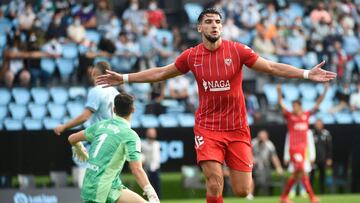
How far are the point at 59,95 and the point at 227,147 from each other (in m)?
12.4

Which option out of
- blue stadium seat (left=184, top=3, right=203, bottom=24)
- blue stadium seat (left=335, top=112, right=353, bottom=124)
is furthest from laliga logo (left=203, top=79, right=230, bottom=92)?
blue stadium seat (left=184, top=3, right=203, bottom=24)

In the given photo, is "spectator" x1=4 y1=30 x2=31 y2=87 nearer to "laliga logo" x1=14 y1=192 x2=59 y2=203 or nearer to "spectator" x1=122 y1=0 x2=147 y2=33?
"spectator" x1=122 y1=0 x2=147 y2=33

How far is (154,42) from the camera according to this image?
26.3 meters

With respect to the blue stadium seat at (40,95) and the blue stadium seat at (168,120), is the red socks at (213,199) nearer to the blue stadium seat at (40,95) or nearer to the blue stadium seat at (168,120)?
the blue stadium seat at (168,120)

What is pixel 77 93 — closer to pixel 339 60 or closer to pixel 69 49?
pixel 69 49

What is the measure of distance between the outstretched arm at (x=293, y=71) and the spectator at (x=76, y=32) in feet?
47.9

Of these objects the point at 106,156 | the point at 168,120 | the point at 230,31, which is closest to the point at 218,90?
the point at 106,156

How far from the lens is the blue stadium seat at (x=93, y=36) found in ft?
85.8

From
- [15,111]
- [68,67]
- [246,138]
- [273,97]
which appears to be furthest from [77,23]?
[246,138]

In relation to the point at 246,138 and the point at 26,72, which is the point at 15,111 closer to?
the point at 26,72

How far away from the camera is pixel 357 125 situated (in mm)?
24297

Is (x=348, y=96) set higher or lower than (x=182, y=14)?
lower

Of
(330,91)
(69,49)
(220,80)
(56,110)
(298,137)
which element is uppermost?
(220,80)

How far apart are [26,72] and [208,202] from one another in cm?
1328
